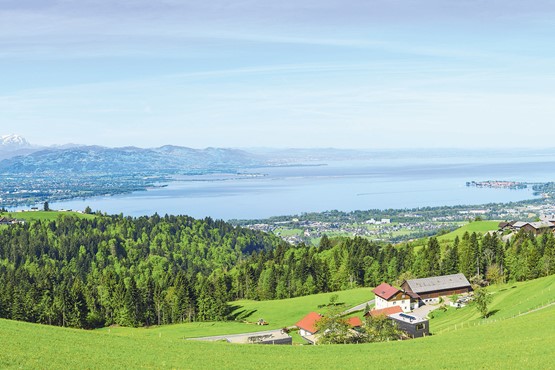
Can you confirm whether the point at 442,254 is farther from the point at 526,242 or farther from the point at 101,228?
the point at 101,228

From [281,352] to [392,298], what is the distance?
41748 mm

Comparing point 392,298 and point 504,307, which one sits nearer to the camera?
point 504,307

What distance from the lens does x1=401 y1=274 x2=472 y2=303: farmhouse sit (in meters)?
81.6

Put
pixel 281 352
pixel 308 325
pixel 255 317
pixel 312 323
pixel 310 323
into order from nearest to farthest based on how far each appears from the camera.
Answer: pixel 281 352 → pixel 312 323 → pixel 308 325 → pixel 310 323 → pixel 255 317

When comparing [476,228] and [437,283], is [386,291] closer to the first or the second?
A: [437,283]

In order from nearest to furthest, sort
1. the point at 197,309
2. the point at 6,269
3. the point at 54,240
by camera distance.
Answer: the point at 197,309 < the point at 6,269 < the point at 54,240

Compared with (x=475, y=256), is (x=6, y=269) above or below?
below

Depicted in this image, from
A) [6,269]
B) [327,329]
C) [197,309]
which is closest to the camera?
[327,329]

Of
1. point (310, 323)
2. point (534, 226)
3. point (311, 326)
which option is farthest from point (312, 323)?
point (534, 226)

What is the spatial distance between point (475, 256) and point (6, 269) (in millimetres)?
115754

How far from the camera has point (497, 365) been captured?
2812cm

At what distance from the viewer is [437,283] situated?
83.6 metres

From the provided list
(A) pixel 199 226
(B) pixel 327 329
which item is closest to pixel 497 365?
(B) pixel 327 329

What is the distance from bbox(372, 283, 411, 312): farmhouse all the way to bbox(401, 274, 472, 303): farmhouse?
3374 millimetres
